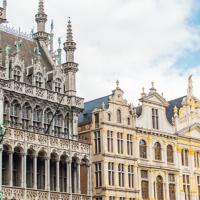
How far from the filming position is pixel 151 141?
6050 cm

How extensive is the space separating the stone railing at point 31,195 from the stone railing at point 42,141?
3.42m

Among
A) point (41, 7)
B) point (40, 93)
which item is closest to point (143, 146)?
point (40, 93)

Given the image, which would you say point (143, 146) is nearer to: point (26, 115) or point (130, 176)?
point (130, 176)

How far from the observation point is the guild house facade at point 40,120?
48.0 m

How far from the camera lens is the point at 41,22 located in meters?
56.5

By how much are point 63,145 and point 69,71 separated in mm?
7374

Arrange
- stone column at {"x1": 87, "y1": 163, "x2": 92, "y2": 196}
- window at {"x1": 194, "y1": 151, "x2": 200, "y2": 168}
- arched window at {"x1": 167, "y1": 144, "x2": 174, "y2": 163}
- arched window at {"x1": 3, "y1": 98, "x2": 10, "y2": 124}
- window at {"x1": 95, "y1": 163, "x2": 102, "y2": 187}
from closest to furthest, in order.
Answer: arched window at {"x1": 3, "y1": 98, "x2": 10, "y2": 124}, stone column at {"x1": 87, "y1": 163, "x2": 92, "y2": 196}, window at {"x1": 95, "y1": 163, "x2": 102, "y2": 187}, arched window at {"x1": 167, "y1": 144, "x2": 174, "y2": 163}, window at {"x1": 194, "y1": 151, "x2": 200, "y2": 168}

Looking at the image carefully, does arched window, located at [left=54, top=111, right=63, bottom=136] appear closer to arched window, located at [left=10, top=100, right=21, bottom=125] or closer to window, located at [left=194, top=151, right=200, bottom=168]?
arched window, located at [left=10, top=100, right=21, bottom=125]

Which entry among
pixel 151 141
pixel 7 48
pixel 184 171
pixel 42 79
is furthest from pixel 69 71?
pixel 184 171

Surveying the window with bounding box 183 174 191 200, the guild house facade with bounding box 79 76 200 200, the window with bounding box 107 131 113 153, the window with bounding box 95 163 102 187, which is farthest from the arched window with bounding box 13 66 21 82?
the window with bounding box 183 174 191 200

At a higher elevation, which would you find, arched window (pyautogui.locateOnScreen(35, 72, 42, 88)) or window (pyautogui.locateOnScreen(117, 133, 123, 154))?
arched window (pyautogui.locateOnScreen(35, 72, 42, 88))

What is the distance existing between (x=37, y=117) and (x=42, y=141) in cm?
275

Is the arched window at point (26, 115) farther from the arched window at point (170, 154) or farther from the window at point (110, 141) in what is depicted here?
the arched window at point (170, 154)

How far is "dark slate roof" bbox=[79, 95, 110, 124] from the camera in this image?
58.8 m
